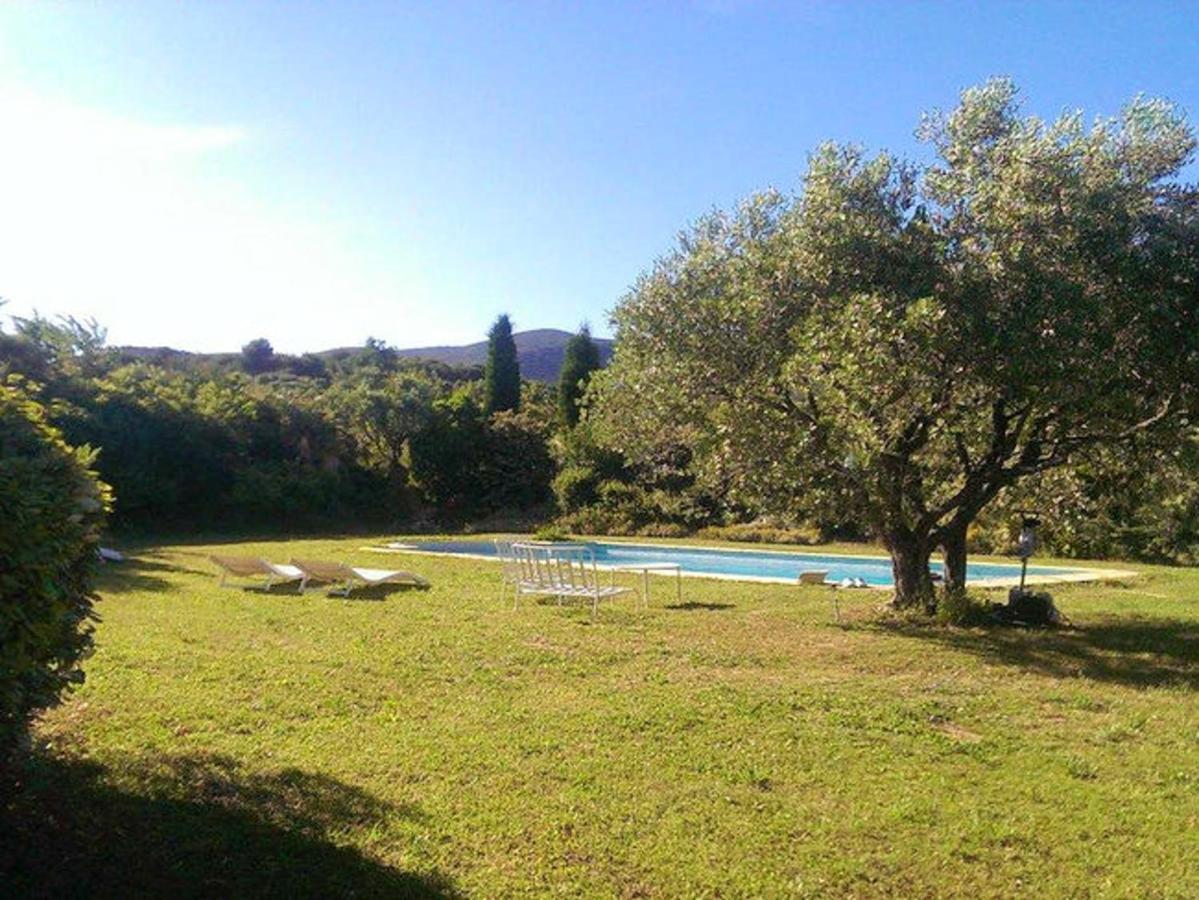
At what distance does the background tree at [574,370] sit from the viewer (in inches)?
1324

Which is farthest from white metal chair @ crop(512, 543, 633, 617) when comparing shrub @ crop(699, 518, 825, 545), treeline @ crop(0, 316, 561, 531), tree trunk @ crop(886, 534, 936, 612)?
treeline @ crop(0, 316, 561, 531)

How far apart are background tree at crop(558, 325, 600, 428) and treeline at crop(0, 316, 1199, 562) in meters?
0.06

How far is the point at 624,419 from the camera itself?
38.2 feet

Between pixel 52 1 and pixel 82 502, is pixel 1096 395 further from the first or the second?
pixel 52 1

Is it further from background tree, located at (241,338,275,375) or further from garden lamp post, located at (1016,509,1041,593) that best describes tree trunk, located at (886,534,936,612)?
background tree, located at (241,338,275,375)

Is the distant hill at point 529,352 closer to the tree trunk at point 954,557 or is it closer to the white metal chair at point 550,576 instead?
the white metal chair at point 550,576

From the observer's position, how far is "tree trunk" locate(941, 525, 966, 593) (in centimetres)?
1137

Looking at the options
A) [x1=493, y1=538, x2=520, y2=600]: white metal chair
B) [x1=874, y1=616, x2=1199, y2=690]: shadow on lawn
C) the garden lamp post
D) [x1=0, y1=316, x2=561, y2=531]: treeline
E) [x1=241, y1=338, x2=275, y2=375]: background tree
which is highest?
[x1=241, y1=338, x2=275, y2=375]: background tree

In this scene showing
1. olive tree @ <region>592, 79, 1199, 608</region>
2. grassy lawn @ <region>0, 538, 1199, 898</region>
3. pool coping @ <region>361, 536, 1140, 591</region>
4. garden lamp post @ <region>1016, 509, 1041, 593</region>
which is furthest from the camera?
pool coping @ <region>361, 536, 1140, 591</region>

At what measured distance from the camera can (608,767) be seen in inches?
198

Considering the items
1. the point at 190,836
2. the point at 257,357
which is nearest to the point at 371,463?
the point at 257,357

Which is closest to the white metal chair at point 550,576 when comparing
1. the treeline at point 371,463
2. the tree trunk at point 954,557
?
the tree trunk at point 954,557

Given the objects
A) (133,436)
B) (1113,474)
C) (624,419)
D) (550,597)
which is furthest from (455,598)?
(133,436)

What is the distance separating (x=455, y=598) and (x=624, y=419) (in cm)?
362
